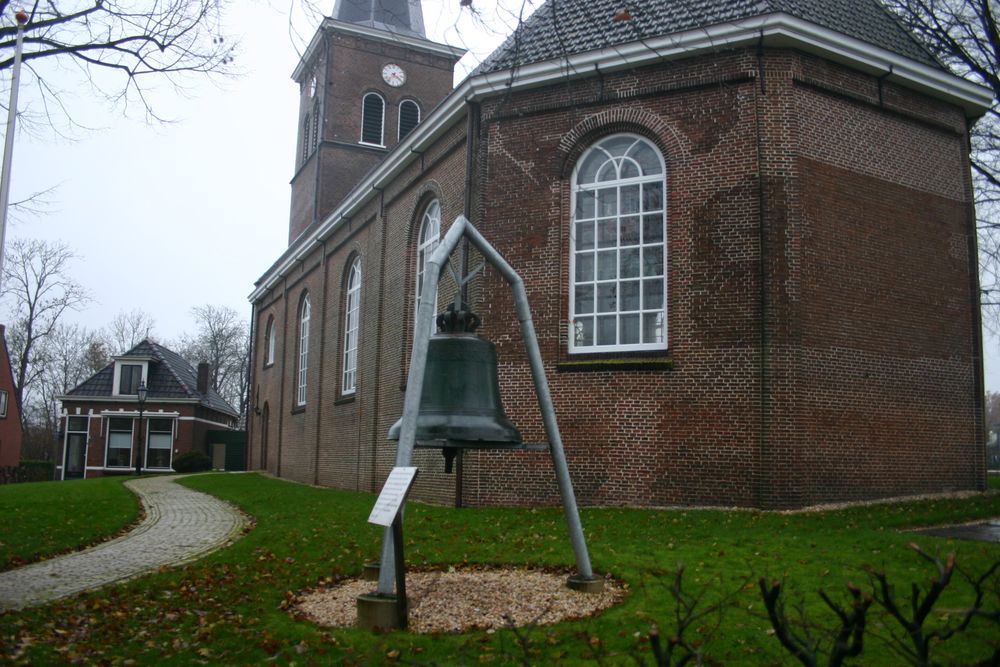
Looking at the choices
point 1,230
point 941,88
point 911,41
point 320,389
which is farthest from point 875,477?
point 320,389

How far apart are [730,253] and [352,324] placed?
13.3 metres

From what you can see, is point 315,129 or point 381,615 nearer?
point 381,615

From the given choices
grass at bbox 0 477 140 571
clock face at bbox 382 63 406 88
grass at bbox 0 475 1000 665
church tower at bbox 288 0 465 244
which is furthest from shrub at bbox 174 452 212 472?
grass at bbox 0 475 1000 665

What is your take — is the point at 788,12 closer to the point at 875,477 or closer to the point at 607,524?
the point at 875,477

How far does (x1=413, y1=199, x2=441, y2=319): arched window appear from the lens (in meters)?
18.8

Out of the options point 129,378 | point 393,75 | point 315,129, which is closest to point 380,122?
point 393,75

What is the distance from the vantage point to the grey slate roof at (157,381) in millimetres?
46156

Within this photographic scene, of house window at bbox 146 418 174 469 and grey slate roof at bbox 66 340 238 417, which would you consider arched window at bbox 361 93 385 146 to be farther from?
house window at bbox 146 418 174 469

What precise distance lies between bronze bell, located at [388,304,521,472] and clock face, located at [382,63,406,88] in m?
27.3

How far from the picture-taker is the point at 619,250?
14.8 metres

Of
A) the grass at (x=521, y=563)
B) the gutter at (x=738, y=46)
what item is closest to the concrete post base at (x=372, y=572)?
the grass at (x=521, y=563)

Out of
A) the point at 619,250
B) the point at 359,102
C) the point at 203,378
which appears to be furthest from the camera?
the point at 203,378

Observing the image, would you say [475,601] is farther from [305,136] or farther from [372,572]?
[305,136]

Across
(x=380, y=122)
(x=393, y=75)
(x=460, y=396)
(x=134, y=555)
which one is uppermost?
(x=393, y=75)
